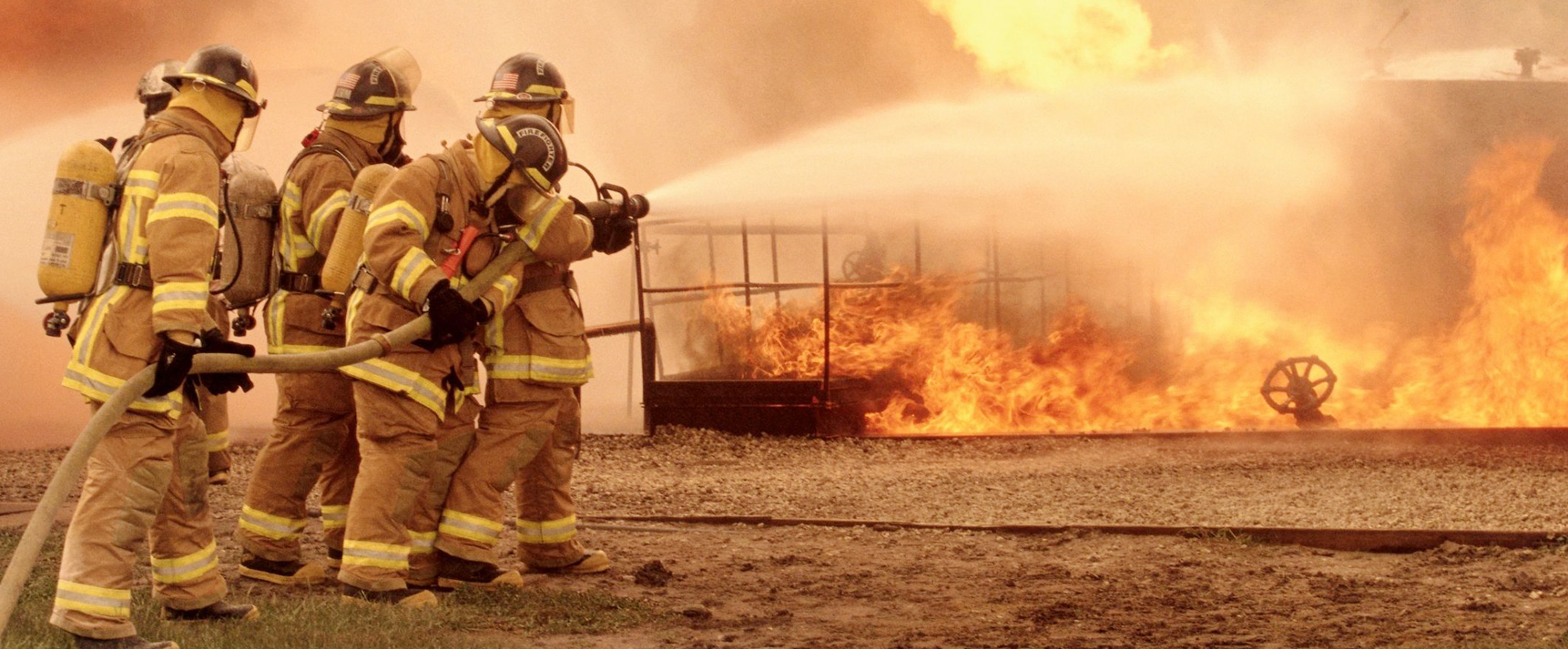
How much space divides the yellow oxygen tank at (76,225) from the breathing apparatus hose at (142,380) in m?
0.41

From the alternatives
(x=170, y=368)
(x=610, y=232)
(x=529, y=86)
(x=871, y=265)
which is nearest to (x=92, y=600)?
(x=170, y=368)

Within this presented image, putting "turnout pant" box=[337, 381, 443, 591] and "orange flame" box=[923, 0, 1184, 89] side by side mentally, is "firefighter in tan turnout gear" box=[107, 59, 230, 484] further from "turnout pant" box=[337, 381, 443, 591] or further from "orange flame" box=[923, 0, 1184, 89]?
"orange flame" box=[923, 0, 1184, 89]

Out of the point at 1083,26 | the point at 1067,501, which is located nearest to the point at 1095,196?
the point at 1083,26

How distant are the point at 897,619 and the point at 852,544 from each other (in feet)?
5.09

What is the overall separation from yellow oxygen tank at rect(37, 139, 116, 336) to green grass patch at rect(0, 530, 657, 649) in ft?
3.43

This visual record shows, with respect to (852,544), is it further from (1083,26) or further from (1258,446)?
(1083,26)

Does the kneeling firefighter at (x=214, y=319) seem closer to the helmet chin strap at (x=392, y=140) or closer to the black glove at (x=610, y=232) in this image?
the helmet chin strap at (x=392, y=140)

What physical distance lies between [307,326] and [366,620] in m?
1.51

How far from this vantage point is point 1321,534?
22.0 feet

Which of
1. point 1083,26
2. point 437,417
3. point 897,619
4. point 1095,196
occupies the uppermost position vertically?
point 1083,26

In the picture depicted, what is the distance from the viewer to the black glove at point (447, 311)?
17.3ft

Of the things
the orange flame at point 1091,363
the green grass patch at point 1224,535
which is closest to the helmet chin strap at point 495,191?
the green grass patch at point 1224,535

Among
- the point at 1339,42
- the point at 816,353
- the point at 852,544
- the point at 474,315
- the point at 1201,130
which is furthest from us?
the point at 1339,42

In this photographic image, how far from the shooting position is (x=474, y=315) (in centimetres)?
537
